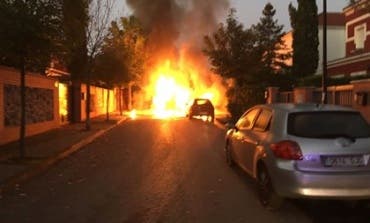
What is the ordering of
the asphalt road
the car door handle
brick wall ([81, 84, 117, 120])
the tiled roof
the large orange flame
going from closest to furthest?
the asphalt road → the car door handle → brick wall ([81, 84, 117, 120]) → the tiled roof → the large orange flame

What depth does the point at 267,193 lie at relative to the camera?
26.9 feet

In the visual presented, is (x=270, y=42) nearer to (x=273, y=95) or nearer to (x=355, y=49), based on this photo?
(x=355, y=49)

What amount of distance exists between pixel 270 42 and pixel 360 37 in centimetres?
593

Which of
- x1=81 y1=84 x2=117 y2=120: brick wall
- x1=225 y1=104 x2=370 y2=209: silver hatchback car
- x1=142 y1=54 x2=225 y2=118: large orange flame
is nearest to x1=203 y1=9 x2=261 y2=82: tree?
x1=81 y1=84 x2=117 y2=120: brick wall

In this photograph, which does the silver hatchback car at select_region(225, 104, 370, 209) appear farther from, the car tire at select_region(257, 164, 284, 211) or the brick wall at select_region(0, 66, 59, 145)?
the brick wall at select_region(0, 66, 59, 145)

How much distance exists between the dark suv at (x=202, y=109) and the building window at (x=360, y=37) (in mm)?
11088

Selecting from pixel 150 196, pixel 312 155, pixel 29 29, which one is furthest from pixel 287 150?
pixel 29 29

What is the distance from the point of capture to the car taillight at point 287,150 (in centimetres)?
764

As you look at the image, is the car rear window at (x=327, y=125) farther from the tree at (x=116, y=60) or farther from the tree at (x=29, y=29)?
the tree at (x=116, y=60)

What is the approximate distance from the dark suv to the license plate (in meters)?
28.6

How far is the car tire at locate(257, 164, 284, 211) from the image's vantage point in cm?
804

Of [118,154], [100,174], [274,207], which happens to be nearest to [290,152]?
[274,207]

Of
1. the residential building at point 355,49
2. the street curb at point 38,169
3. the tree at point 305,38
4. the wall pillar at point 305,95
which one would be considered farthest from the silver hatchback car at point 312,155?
the tree at point 305,38

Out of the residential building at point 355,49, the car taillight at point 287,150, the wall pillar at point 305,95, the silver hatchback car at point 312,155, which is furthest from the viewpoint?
the residential building at point 355,49
